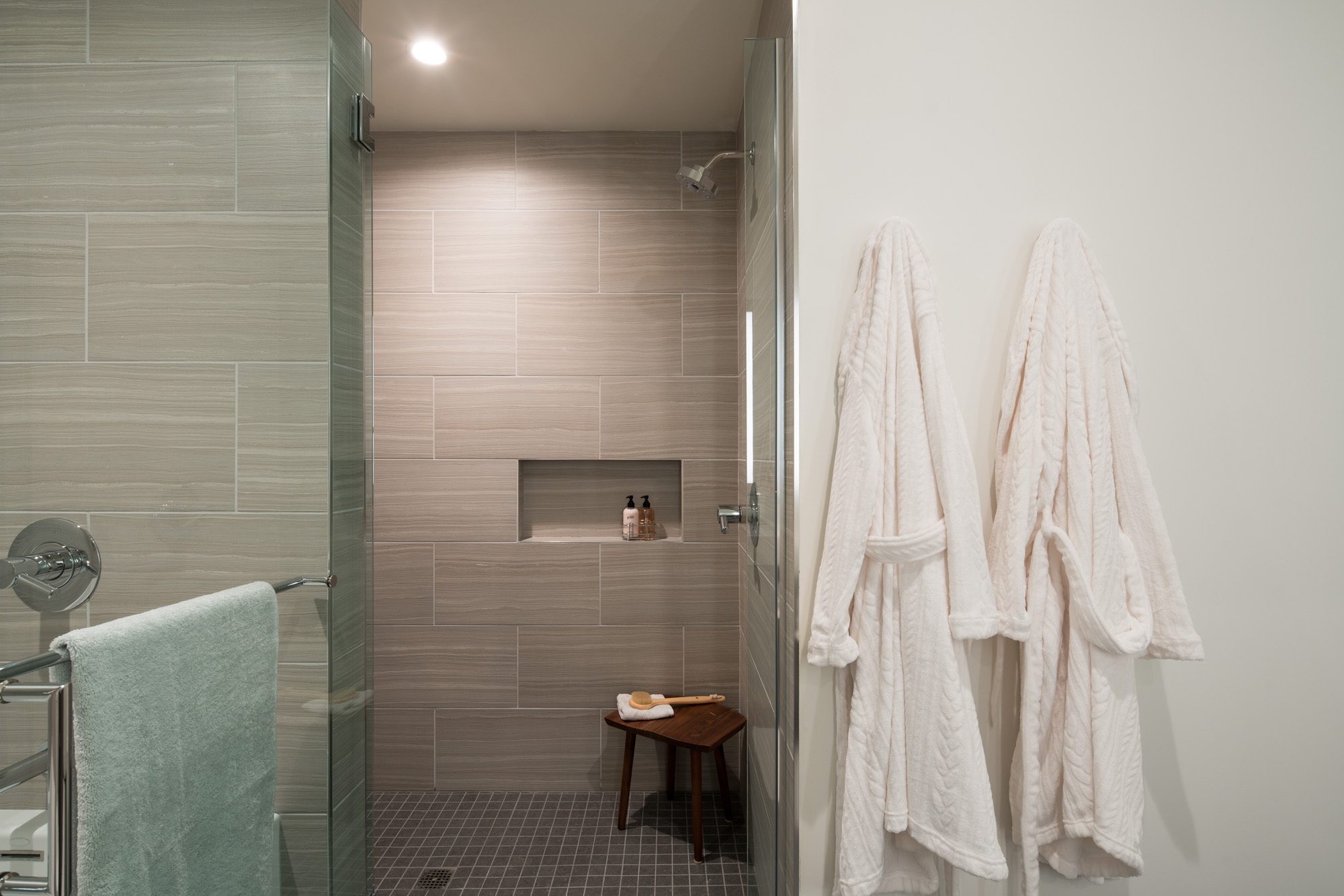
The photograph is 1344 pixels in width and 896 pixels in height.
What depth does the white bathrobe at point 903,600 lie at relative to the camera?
967 mm

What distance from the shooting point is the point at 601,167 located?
7.50ft

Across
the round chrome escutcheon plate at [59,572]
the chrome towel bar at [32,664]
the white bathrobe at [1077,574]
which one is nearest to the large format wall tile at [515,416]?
the round chrome escutcheon plate at [59,572]

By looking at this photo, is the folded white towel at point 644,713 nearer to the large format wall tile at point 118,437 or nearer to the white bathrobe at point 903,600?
the white bathrobe at point 903,600

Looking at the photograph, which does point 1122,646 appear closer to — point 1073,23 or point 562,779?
point 1073,23

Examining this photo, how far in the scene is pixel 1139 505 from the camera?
3.32 ft

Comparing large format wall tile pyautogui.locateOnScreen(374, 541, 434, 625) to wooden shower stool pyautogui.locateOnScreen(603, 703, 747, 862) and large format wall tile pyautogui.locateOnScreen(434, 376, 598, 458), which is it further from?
wooden shower stool pyautogui.locateOnScreen(603, 703, 747, 862)

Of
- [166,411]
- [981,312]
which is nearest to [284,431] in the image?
[166,411]

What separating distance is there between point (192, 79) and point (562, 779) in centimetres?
216

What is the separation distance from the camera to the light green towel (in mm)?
670

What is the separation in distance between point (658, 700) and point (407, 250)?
1766 millimetres

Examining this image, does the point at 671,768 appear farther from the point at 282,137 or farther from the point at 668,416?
the point at 282,137

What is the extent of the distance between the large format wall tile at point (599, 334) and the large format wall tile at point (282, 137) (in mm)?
1200

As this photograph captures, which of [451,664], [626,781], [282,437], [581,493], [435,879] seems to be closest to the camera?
[282,437]

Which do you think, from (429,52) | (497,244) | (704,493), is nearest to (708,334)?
(704,493)
